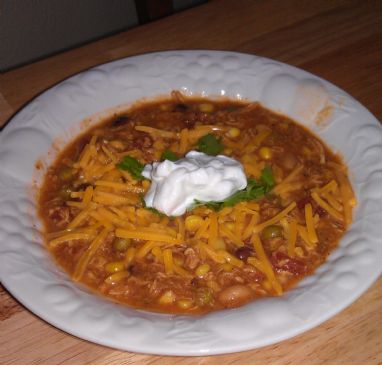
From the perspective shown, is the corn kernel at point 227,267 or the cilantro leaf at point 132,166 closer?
the corn kernel at point 227,267

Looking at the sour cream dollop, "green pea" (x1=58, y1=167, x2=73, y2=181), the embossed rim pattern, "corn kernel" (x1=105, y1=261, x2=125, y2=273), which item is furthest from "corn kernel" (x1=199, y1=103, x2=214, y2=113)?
"corn kernel" (x1=105, y1=261, x2=125, y2=273)

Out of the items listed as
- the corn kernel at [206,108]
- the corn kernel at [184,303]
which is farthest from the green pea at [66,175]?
the corn kernel at [184,303]

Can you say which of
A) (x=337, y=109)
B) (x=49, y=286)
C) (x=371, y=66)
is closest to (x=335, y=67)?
(x=371, y=66)

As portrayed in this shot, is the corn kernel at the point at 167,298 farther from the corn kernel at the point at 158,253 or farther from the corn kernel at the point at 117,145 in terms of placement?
the corn kernel at the point at 117,145

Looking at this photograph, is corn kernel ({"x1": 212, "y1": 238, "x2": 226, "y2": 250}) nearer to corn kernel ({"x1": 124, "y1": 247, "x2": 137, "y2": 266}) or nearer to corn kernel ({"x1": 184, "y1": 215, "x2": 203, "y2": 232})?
corn kernel ({"x1": 184, "y1": 215, "x2": 203, "y2": 232})

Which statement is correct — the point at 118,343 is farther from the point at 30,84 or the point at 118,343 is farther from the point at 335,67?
the point at 335,67

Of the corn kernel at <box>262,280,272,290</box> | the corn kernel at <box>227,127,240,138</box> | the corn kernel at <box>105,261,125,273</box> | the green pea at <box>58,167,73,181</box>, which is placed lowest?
the corn kernel at <box>262,280,272,290</box>

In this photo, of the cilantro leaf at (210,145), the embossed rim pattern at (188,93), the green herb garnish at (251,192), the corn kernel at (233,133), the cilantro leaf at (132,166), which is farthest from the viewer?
the corn kernel at (233,133)
